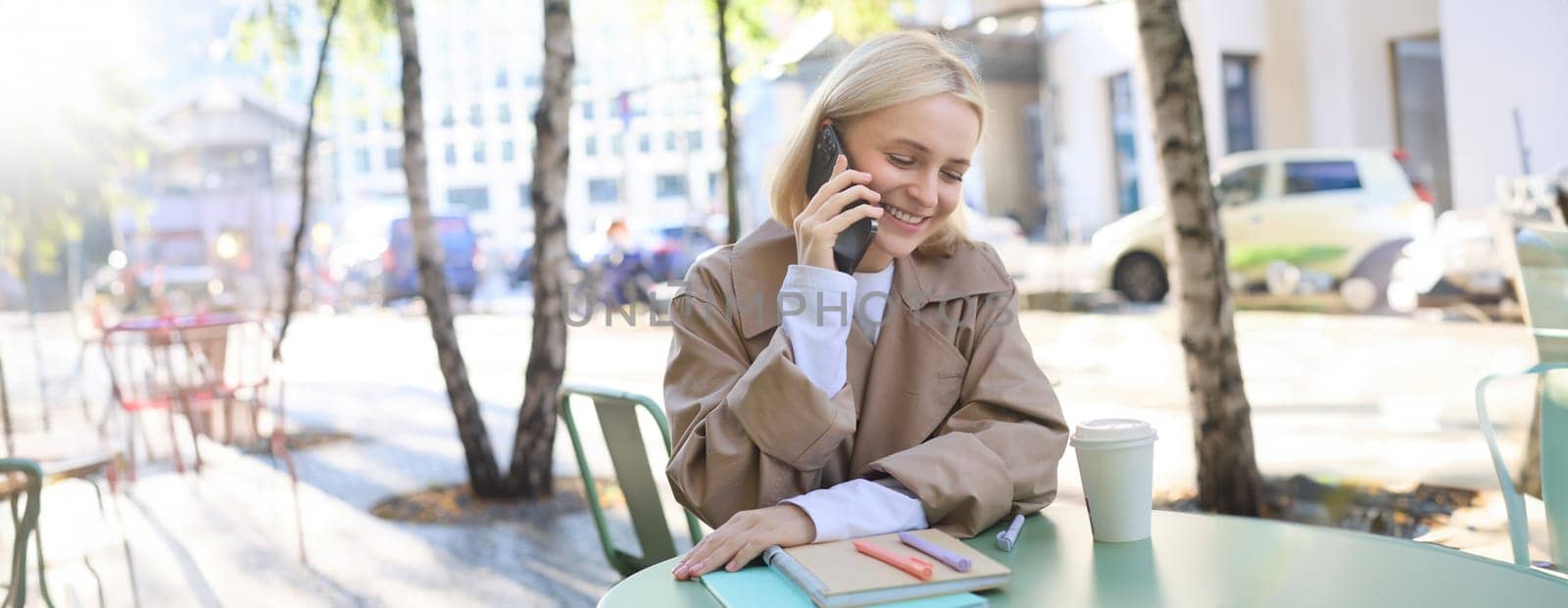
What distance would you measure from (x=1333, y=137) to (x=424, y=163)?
48.8 ft

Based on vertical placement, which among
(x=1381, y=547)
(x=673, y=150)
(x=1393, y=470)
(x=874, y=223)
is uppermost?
(x=673, y=150)

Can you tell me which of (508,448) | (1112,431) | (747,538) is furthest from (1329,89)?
(747,538)

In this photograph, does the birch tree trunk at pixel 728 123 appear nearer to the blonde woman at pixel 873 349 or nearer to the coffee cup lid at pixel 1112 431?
the blonde woman at pixel 873 349

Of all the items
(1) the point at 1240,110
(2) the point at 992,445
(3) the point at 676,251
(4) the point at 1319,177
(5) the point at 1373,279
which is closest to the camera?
(2) the point at 992,445

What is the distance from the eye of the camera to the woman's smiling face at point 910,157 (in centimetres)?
194

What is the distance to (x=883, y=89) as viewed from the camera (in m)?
1.95

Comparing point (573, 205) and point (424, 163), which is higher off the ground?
point (573, 205)

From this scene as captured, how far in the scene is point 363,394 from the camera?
10.9 m

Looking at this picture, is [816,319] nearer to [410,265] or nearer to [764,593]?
[764,593]

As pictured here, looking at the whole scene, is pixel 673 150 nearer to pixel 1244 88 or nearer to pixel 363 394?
pixel 1244 88

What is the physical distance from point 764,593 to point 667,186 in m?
53.4

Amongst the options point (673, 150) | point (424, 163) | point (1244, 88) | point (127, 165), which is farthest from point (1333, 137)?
point (673, 150)

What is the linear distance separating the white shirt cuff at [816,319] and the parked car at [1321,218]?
11099mm

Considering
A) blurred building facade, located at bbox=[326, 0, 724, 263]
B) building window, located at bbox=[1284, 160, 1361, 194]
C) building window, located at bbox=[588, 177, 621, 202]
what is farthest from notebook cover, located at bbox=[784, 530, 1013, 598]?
building window, located at bbox=[588, 177, 621, 202]
